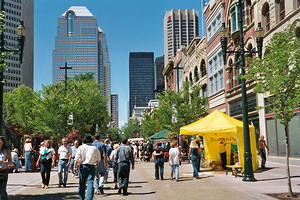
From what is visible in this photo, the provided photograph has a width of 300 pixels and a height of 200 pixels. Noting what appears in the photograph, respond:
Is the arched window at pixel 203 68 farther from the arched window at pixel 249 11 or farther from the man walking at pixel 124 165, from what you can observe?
the man walking at pixel 124 165

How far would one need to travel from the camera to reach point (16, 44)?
509 ft

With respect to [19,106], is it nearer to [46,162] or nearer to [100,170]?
[46,162]

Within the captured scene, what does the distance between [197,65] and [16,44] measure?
432ft

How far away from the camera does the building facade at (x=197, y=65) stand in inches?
1631

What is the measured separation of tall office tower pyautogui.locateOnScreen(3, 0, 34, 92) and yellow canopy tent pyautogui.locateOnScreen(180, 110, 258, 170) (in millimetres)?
133303

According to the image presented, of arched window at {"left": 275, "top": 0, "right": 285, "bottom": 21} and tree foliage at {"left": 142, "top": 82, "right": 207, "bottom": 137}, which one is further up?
arched window at {"left": 275, "top": 0, "right": 285, "bottom": 21}

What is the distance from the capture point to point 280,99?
1073cm

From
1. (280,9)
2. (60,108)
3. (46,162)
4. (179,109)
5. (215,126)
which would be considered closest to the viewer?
(46,162)

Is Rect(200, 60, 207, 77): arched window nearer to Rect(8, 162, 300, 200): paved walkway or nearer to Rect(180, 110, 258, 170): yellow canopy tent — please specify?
Rect(180, 110, 258, 170): yellow canopy tent

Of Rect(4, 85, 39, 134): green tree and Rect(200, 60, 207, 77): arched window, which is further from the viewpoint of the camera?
Rect(4, 85, 39, 134): green tree

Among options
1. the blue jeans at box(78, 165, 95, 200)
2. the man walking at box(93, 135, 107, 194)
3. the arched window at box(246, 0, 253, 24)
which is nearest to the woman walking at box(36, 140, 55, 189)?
the man walking at box(93, 135, 107, 194)

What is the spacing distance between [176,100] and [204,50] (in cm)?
1000

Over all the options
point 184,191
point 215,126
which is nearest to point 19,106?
point 215,126

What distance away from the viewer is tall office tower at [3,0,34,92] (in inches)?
5714
